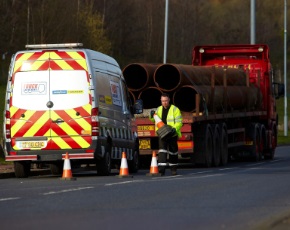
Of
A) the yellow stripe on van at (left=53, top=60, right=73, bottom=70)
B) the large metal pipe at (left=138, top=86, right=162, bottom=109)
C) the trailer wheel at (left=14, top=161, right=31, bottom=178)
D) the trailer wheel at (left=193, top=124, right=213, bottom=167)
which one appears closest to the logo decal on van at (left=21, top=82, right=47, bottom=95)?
the yellow stripe on van at (left=53, top=60, right=73, bottom=70)

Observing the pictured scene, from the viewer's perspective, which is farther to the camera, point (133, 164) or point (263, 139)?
point (263, 139)

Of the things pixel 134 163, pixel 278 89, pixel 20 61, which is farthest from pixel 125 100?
pixel 278 89

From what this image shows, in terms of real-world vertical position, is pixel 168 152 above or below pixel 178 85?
below

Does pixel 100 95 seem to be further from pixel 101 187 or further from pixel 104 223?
pixel 104 223

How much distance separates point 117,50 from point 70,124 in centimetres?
7519

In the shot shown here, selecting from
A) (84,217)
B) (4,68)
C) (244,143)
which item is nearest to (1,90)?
(4,68)

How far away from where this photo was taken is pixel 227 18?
334 feet

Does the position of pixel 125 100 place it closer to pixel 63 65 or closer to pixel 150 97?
pixel 63 65

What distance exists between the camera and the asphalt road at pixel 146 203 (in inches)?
538

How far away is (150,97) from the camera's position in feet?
103

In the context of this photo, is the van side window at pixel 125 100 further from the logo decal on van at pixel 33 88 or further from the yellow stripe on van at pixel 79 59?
the logo decal on van at pixel 33 88

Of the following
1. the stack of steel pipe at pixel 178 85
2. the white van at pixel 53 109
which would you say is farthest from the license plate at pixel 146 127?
the white van at pixel 53 109

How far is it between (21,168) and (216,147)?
331 inches

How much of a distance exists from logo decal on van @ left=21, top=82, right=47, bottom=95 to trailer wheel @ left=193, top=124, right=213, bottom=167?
7.46 meters
